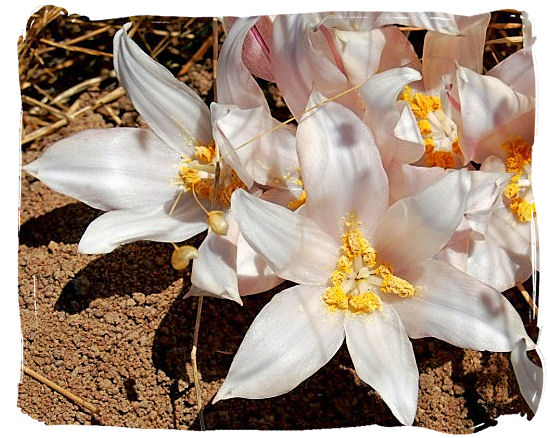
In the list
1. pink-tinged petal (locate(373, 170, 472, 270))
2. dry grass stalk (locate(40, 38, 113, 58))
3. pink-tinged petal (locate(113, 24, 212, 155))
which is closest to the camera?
pink-tinged petal (locate(373, 170, 472, 270))

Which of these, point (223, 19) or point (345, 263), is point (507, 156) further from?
point (223, 19)

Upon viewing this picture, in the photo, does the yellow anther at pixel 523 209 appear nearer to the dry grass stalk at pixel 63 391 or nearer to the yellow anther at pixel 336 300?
the yellow anther at pixel 336 300

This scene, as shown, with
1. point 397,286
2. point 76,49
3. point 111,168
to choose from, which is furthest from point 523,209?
point 76,49

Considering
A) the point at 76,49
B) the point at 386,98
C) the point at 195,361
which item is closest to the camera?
the point at 386,98

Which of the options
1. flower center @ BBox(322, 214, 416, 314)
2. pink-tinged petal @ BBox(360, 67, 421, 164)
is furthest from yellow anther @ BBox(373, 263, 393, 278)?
pink-tinged petal @ BBox(360, 67, 421, 164)

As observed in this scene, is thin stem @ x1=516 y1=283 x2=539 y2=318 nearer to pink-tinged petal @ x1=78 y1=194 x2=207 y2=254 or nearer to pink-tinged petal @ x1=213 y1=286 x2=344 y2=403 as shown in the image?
pink-tinged petal @ x1=213 y1=286 x2=344 y2=403

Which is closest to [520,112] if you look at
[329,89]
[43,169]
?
[329,89]

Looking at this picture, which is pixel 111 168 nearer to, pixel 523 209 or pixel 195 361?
pixel 195 361
